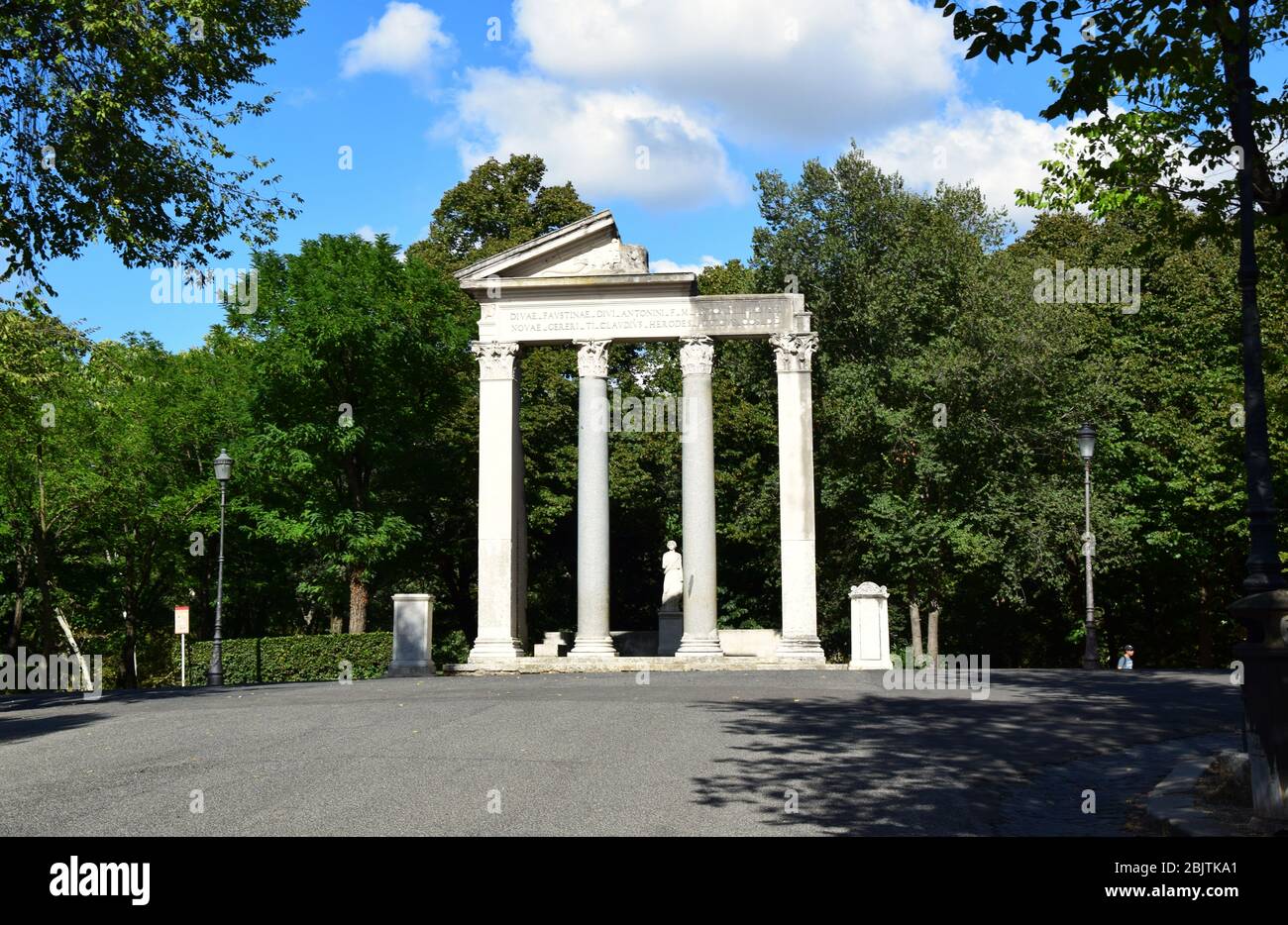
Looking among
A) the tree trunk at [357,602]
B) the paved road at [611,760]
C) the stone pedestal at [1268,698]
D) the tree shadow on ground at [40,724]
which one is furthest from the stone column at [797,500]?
the stone pedestal at [1268,698]

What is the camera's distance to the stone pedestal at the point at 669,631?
37.2m

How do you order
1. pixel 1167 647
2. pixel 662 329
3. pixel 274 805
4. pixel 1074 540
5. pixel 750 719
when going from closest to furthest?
pixel 274 805 → pixel 750 719 → pixel 662 329 → pixel 1074 540 → pixel 1167 647

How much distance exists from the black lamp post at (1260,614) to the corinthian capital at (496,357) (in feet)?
83.6

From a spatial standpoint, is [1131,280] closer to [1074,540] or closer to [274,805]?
[1074,540]

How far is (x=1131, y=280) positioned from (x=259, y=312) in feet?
102

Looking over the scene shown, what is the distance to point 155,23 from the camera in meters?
21.9

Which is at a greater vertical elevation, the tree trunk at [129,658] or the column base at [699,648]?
the column base at [699,648]

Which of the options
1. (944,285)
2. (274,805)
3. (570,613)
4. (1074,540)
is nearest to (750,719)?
(274,805)

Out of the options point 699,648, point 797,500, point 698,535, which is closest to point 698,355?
point 797,500

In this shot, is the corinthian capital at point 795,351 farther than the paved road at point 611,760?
Yes

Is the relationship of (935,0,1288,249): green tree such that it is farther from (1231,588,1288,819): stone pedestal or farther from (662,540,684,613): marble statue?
(662,540,684,613): marble statue

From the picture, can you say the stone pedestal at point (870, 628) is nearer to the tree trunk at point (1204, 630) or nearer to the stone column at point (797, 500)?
the stone column at point (797, 500)

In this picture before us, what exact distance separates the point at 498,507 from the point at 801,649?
351 inches

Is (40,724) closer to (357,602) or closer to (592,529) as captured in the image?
(592,529)
